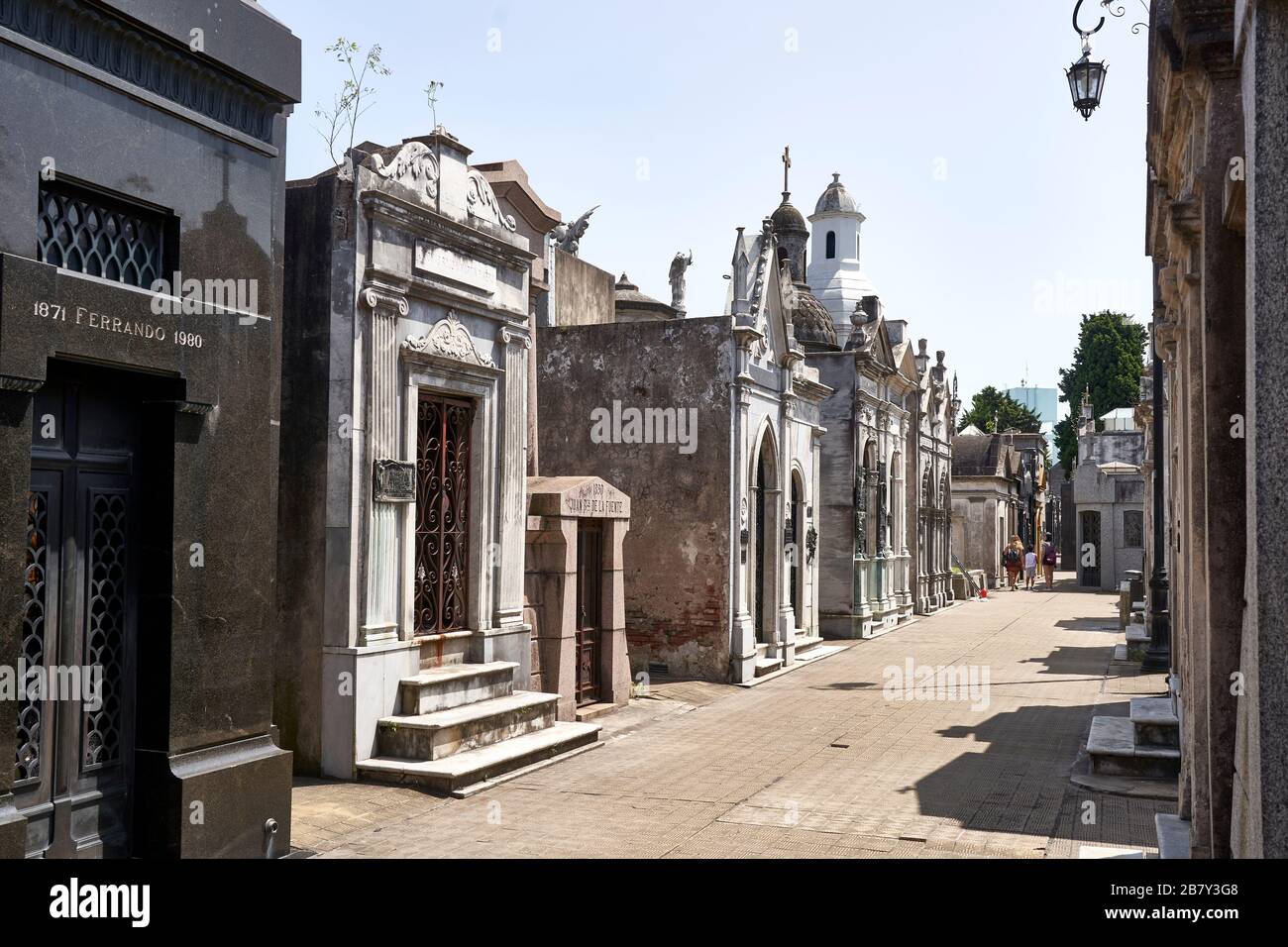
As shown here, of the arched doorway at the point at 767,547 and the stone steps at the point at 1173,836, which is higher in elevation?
the arched doorway at the point at 767,547

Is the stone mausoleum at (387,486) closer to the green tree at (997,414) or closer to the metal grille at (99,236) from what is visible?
the metal grille at (99,236)

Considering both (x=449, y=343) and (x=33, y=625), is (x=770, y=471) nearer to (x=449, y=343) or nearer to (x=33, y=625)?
(x=449, y=343)

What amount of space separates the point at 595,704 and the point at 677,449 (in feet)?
15.0

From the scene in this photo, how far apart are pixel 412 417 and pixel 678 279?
12869 millimetres

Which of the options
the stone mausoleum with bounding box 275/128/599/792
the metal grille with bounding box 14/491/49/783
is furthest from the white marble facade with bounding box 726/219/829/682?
the metal grille with bounding box 14/491/49/783

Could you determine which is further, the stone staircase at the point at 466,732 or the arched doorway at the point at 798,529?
the arched doorway at the point at 798,529

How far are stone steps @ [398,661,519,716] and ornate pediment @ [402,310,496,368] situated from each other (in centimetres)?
293

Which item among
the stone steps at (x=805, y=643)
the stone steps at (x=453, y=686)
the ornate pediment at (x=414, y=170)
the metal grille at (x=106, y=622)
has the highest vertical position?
the ornate pediment at (x=414, y=170)

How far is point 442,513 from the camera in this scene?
10.7 metres

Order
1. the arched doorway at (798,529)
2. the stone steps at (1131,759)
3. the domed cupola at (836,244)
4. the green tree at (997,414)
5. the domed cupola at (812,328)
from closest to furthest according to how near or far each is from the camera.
Answer: the stone steps at (1131,759)
the arched doorway at (798,529)
the domed cupola at (812,328)
the domed cupola at (836,244)
the green tree at (997,414)

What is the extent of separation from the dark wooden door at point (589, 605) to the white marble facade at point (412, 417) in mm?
1809

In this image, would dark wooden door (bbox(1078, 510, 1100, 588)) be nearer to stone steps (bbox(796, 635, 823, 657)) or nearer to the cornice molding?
stone steps (bbox(796, 635, 823, 657))

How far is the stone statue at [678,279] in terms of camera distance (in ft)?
71.7

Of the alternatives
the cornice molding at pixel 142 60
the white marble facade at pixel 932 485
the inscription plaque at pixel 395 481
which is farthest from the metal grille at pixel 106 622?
the white marble facade at pixel 932 485
